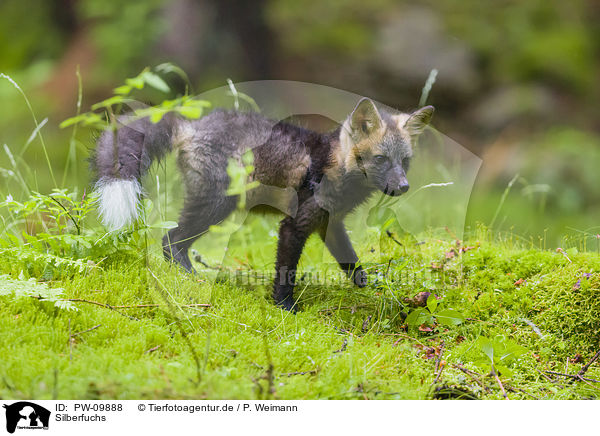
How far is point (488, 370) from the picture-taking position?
169cm

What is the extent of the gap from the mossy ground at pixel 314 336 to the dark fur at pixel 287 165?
1.06ft

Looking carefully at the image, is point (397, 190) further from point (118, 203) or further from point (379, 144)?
point (118, 203)

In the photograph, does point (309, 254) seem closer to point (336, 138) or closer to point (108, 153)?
point (336, 138)

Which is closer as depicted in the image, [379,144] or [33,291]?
[33,291]

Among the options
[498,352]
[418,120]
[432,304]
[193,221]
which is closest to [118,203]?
[193,221]

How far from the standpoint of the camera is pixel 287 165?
2438mm

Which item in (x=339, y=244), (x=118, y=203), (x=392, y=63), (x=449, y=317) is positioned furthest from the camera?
(x=392, y=63)

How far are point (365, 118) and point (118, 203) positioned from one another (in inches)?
47.1

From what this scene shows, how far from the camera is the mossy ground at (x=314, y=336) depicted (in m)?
1.43

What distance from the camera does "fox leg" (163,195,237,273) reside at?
2426 mm

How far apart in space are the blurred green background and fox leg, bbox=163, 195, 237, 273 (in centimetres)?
75
